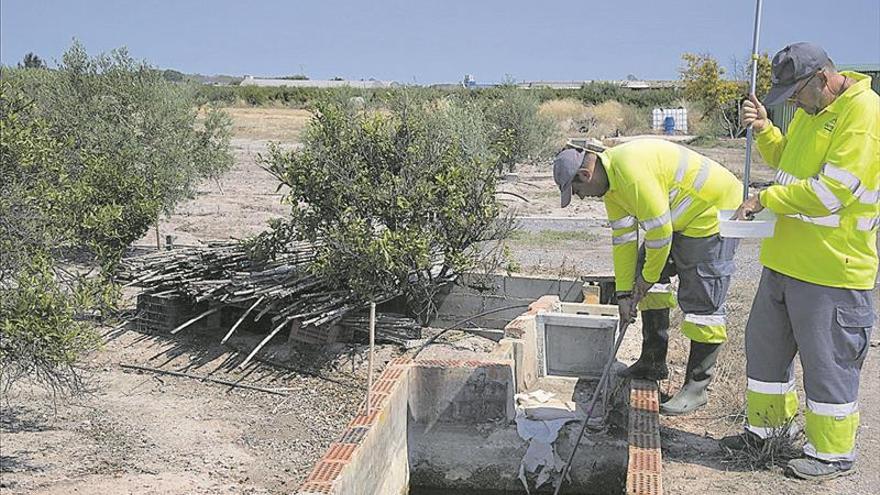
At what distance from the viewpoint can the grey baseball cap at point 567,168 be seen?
4926 millimetres

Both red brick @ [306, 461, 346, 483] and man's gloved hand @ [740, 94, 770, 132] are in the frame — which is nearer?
red brick @ [306, 461, 346, 483]

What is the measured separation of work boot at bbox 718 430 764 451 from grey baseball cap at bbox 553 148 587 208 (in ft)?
5.55

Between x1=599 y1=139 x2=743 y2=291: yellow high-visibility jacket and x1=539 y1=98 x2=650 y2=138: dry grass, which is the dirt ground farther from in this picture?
x1=539 y1=98 x2=650 y2=138: dry grass

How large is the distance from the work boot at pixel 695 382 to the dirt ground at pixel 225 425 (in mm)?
83

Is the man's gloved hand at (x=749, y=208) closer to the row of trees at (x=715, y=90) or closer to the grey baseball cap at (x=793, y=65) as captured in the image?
the grey baseball cap at (x=793, y=65)

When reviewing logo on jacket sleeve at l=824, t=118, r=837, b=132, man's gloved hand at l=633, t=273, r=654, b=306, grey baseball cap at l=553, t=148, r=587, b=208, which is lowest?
man's gloved hand at l=633, t=273, r=654, b=306

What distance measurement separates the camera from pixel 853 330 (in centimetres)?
446

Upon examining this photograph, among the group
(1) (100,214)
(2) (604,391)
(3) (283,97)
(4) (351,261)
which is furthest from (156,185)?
(3) (283,97)

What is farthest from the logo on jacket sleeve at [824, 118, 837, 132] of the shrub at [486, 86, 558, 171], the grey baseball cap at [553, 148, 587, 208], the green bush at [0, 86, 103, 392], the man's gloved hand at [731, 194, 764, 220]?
the shrub at [486, 86, 558, 171]

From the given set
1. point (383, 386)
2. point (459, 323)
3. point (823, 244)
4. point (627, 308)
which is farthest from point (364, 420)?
point (459, 323)

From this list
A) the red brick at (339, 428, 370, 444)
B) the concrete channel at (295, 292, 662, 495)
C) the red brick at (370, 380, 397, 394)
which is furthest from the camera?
the concrete channel at (295, 292, 662, 495)

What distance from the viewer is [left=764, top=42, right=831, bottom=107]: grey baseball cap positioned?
4336 millimetres

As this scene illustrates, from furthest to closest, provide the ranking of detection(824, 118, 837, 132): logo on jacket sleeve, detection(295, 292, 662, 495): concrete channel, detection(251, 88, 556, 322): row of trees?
detection(251, 88, 556, 322): row of trees → detection(295, 292, 662, 495): concrete channel → detection(824, 118, 837, 132): logo on jacket sleeve

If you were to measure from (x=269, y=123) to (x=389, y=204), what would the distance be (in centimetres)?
3703
